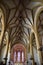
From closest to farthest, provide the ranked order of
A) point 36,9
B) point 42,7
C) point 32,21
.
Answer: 1. point 42,7
2. point 36,9
3. point 32,21

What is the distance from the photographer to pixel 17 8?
23.4 meters

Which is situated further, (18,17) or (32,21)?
(18,17)

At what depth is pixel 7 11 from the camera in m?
22.9

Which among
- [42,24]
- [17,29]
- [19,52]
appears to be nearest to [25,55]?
[19,52]

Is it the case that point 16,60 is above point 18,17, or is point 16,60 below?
below

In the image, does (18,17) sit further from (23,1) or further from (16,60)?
(16,60)

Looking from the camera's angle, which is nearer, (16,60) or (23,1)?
(23,1)

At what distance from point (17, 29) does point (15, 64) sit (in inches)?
439

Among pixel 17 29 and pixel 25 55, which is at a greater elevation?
pixel 17 29

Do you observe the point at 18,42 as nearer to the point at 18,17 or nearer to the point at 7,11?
the point at 18,17

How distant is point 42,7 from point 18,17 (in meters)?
7.15

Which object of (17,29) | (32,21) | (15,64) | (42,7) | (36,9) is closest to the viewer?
(42,7)

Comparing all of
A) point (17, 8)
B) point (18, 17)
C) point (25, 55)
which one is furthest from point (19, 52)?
point (17, 8)

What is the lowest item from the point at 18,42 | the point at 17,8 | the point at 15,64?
the point at 15,64
